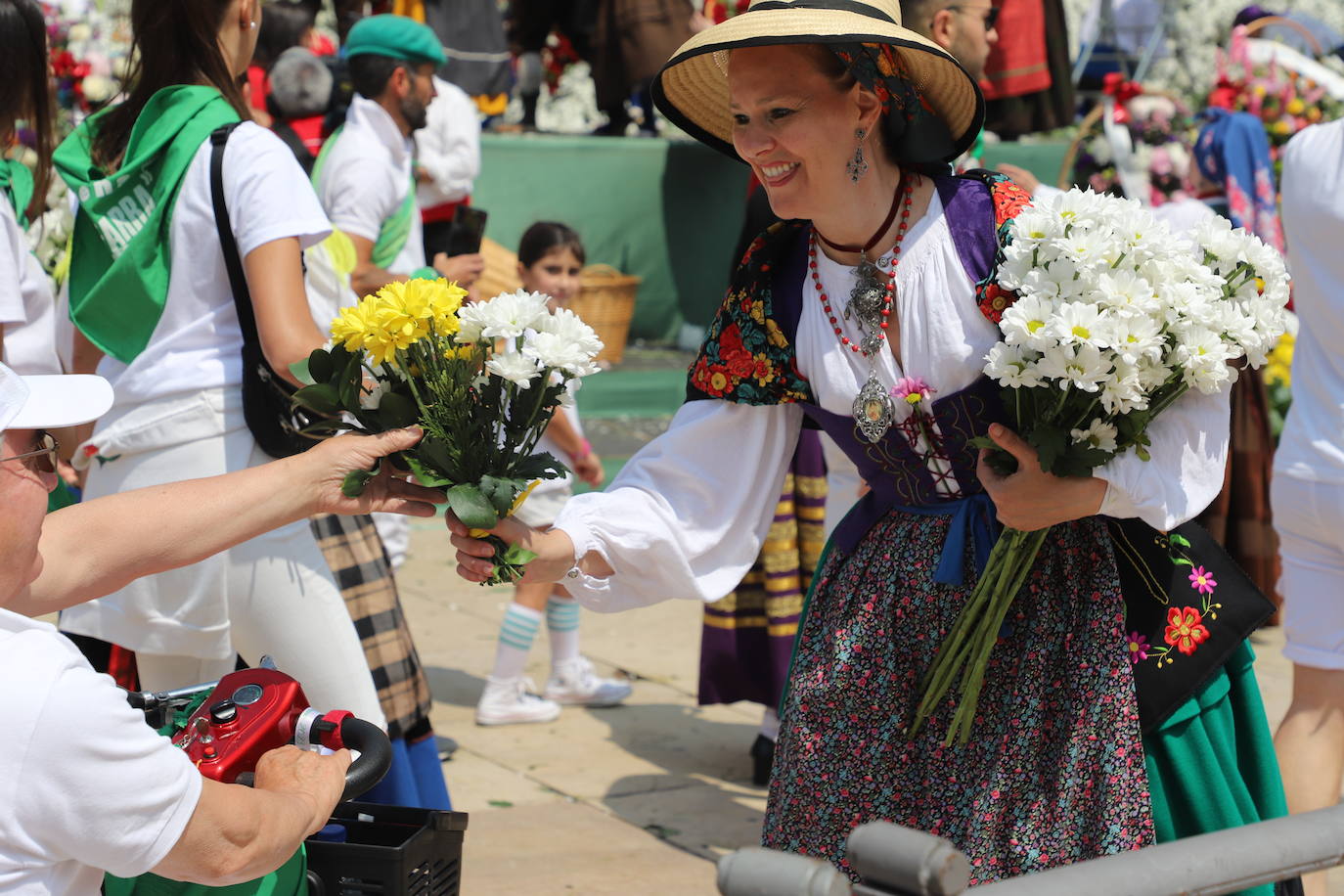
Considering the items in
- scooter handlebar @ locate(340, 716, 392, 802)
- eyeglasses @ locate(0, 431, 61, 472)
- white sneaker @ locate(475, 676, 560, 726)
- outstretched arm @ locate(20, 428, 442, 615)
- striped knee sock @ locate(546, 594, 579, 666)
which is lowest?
white sneaker @ locate(475, 676, 560, 726)

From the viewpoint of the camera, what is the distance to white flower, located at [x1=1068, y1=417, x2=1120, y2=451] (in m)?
2.36

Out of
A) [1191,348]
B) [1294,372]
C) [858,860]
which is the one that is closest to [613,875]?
[1294,372]

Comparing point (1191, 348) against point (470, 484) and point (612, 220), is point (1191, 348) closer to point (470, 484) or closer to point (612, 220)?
point (470, 484)

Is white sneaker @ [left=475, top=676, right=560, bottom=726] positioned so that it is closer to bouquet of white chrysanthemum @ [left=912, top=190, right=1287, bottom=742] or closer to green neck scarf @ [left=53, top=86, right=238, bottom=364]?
green neck scarf @ [left=53, top=86, right=238, bottom=364]

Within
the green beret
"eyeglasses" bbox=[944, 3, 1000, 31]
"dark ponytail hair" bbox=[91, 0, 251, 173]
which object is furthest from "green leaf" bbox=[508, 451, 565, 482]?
the green beret

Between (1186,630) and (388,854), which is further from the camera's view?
(1186,630)

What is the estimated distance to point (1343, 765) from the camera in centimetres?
336

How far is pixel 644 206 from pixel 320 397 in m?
7.01

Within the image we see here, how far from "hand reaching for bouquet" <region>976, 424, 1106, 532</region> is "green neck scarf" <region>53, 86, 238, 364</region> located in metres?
1.72

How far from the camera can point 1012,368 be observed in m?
2.33

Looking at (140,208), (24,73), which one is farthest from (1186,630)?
(24,73)

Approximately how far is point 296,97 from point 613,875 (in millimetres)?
3529

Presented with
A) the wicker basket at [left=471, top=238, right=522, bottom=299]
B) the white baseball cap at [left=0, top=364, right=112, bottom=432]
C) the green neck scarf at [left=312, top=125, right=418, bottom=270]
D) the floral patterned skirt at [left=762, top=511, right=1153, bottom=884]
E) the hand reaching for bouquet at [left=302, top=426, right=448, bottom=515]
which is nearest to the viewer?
the white baseball cap at [left=0, top=364, right=112, bottom=432]

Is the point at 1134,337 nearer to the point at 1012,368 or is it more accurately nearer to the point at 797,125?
the point at 1012,368
